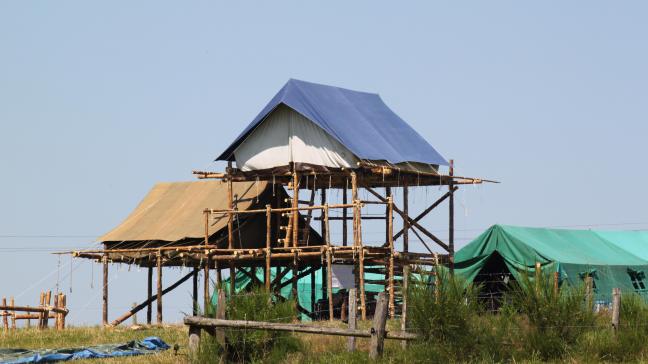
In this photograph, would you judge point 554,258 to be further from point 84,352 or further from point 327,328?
point 84,352

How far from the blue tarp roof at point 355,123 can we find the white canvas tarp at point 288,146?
0.27 metres

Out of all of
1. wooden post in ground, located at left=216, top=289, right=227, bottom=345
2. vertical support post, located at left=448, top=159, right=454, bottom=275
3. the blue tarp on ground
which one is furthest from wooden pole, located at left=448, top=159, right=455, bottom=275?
wooden post in ground, located at left=216, top=289, right=227, bottom=345

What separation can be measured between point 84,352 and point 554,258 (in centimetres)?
1488

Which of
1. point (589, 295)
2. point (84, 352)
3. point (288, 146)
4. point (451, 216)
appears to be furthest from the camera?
point (451, 216)

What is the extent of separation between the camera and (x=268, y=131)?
35.3 meters

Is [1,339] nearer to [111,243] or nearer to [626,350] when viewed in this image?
[111,243]

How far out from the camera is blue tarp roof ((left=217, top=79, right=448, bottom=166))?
112ft

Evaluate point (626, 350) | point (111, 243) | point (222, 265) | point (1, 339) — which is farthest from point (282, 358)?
point (111, 243)

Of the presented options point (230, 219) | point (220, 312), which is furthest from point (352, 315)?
point (230, 219)

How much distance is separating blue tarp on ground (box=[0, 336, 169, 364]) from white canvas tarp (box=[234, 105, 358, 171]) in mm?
9396

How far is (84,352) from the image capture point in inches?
969

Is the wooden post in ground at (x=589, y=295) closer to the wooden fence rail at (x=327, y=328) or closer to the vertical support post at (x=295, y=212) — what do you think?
the wooden fence rail at (x=327, y=328)

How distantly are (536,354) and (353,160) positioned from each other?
13.2m

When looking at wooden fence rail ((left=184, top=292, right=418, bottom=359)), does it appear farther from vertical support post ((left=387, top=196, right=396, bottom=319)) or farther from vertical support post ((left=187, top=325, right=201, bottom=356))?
vertical support post ((left=387, top=196, right=396, bottom=319))
